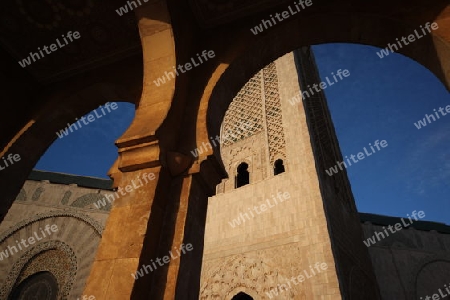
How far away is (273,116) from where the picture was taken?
374 inches

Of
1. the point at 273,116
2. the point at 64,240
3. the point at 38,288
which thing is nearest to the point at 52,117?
the point at 273,116

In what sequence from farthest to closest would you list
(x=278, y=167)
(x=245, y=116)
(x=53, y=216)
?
(x=53, y=216) < (x=245, y=116) < (x=278, y=167)

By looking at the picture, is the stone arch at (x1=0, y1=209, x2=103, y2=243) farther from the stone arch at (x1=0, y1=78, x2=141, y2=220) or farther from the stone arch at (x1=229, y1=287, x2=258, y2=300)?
the stone arch at (x1=0, y1=78, x2=141, y2=220)

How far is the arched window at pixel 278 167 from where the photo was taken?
8312mm

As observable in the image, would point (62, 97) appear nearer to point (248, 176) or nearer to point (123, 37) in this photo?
point (123, 37)

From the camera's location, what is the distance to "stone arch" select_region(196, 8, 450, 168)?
220 centimetres

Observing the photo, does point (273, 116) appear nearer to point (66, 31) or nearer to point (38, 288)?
point (66, 31)

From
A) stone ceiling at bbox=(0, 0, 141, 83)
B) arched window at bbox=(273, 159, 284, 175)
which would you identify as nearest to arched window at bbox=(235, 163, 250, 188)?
arched window at bbox=(273, 159, 284, 175)

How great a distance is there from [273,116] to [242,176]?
2.30 m

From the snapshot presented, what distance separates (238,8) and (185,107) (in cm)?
119

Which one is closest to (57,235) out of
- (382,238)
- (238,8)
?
(238,8)

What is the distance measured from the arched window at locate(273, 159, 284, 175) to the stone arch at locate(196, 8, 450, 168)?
18.8 feet

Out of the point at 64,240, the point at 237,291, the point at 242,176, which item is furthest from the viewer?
the point at 64,240

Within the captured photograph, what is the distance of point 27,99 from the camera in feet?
11.4
